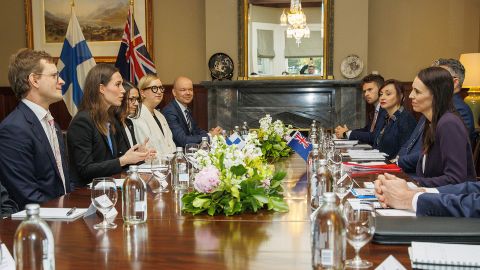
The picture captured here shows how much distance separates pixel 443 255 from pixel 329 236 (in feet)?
0.93

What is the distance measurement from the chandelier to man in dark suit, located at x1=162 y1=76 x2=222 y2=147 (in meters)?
2.30

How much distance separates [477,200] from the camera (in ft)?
6.54

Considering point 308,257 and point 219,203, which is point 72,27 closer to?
point 219,203

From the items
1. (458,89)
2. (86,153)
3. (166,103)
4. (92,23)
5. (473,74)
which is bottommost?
(86,153)

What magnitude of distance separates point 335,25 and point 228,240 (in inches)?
260

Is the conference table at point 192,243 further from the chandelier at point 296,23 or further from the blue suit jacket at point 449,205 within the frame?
the chandelier at point 296,23

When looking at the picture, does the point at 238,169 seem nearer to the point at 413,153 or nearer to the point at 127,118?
the point at 413,153

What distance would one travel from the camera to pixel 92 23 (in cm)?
861

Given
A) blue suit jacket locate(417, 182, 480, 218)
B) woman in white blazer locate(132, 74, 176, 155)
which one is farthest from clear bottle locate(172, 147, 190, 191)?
woman in white blazer locate(132, 74, 176, 155)

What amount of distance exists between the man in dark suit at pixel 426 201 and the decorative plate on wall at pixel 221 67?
19.9 feet

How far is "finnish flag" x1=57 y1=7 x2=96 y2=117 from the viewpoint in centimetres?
671

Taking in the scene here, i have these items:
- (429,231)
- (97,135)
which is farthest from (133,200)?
(97,135)

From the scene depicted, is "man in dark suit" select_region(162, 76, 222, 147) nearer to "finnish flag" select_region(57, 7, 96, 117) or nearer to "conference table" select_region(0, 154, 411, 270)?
"finnish flag" select_region(57, 7, 96, 117)

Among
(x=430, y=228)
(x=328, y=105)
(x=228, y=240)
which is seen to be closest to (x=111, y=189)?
(x=228, y=240)
